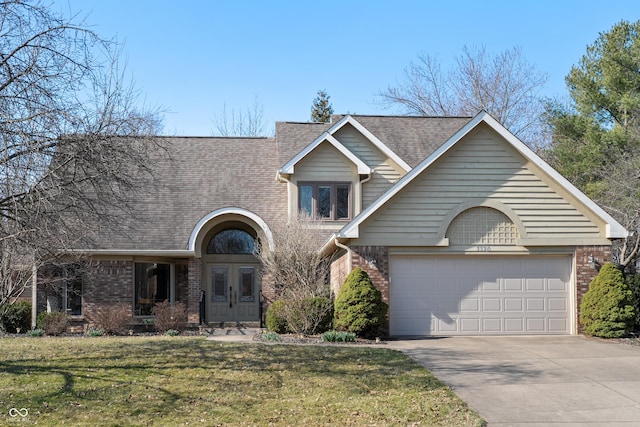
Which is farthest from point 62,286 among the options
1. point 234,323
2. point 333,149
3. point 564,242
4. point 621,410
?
point 621,410

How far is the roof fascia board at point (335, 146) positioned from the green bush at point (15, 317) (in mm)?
8954

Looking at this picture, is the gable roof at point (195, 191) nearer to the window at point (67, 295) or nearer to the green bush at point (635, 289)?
the window at point (67, 295)

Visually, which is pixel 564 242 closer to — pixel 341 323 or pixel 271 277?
pixel 341 323

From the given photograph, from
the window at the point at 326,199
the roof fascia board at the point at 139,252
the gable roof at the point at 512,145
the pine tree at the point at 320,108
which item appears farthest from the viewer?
the pine tree at the point at 320,108

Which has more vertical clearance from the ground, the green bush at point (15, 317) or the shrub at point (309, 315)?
the shrub at point (309, 315)

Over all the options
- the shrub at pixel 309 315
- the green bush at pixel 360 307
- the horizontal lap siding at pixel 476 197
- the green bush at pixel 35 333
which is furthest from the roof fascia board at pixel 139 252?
the horizontal lap siding at pixel 476 197

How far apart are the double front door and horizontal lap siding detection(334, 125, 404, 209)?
17.4 ft

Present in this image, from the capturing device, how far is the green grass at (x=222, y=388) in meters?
9.13

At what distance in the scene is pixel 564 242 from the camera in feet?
57.6

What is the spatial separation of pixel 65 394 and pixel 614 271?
1320 cm

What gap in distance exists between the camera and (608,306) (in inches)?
660

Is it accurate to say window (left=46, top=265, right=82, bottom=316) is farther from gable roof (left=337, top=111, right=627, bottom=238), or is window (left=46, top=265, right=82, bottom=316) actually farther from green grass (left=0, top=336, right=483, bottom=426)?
gable roof (left=337, top=111, right=627, bottom=238)

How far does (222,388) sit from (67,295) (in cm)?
1296

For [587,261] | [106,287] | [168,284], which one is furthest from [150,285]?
[587,261]
